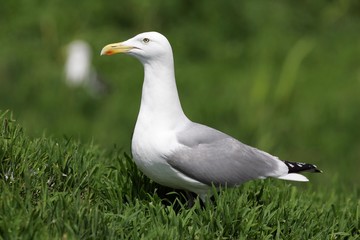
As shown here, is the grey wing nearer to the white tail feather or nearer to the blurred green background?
the white tail feather

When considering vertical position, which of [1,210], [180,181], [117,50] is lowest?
[1,210]

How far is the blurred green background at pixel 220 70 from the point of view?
10953 mm

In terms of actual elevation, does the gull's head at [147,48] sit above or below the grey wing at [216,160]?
above

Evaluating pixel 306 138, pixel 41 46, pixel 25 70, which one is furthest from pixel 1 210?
pixel 41 46

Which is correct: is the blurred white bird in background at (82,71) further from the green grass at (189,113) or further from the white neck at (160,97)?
the white neck at (160,97)

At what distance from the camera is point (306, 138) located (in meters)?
10.9

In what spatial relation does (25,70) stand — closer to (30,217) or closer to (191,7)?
(191,7)

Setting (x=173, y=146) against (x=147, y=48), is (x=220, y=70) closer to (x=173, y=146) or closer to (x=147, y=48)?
(x=147, y=48)

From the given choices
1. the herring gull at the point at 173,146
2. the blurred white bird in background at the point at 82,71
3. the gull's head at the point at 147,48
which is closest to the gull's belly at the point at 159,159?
the herring gull at the point at 173,146

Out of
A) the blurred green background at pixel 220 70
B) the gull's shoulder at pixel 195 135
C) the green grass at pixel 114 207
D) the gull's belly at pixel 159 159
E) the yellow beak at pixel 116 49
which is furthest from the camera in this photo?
the blurred green background at pixel 220 70

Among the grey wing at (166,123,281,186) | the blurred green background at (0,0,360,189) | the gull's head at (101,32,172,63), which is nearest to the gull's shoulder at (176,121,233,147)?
the grey wing at (166,123,281,186)

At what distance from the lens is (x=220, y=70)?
12.8m

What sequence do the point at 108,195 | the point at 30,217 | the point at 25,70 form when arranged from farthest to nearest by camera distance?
the point at 25,70
the point at 108,195
the point at 30,217

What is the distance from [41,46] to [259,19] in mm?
3516
